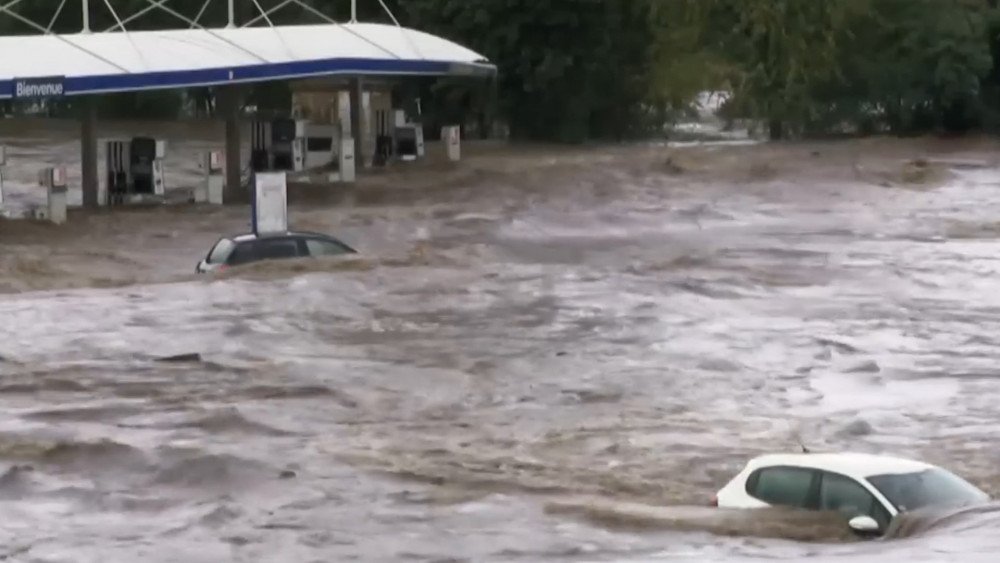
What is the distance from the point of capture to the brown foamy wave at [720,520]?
13883 millimetres

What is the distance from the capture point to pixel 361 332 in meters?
26.1

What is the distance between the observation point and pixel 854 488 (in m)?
14.1

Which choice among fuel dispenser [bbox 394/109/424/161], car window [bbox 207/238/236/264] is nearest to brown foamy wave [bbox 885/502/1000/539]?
car window [bbox 207/238/236/264]

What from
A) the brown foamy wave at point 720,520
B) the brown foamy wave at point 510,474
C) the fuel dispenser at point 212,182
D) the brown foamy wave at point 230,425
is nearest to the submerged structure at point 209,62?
the fuel dispenser at point 212,182

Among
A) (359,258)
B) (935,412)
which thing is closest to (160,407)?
(935,412)

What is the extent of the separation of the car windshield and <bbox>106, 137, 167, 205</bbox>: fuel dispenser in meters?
34.7

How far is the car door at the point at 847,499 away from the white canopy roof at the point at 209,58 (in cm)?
2982

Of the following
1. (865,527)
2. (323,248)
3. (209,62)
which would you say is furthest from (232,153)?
(865,527)

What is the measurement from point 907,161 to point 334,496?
46.0m

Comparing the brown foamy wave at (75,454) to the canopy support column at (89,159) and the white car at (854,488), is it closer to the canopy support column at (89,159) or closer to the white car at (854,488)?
the white car at (854,488)

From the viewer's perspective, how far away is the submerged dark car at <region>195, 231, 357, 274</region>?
31203mm

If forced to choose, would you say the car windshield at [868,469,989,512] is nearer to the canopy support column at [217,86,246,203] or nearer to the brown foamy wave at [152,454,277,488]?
the brown foamy wave at [152,454,277,488]

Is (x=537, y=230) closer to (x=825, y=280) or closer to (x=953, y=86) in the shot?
(x=825, y=280)

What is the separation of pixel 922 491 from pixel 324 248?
19284 millimetres
